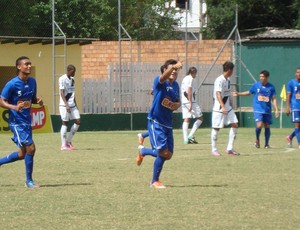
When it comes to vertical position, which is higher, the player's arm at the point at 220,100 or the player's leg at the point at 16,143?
the player's arm at the point at 220,100

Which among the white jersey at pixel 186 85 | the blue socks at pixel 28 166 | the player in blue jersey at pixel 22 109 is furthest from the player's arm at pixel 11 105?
the white jersey at pixel 186 85

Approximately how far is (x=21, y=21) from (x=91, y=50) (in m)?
7.56

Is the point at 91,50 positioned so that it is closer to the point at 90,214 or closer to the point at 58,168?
the point at 58,168

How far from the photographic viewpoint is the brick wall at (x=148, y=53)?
122ft

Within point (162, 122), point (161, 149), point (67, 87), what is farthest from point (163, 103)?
point (67, 87)

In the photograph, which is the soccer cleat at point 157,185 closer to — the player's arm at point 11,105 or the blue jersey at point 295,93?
the player's arm at point 11,105

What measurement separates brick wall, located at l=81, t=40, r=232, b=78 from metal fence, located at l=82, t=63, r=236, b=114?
2.45 m

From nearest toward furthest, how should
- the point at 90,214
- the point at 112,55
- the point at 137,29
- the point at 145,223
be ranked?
1. the point at 145,223
2. the point at 90,214
3. the point at 112,55
4. the point at 137,29

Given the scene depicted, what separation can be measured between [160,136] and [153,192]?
0.93m

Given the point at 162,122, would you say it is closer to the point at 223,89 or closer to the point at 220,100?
the point at 220,100

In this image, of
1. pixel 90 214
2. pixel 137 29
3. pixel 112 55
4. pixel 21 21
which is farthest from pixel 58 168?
pixel 137 29

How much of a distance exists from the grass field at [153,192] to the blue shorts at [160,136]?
61 centimetres

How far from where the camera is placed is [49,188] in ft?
45.4

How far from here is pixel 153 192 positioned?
43.2 ft
